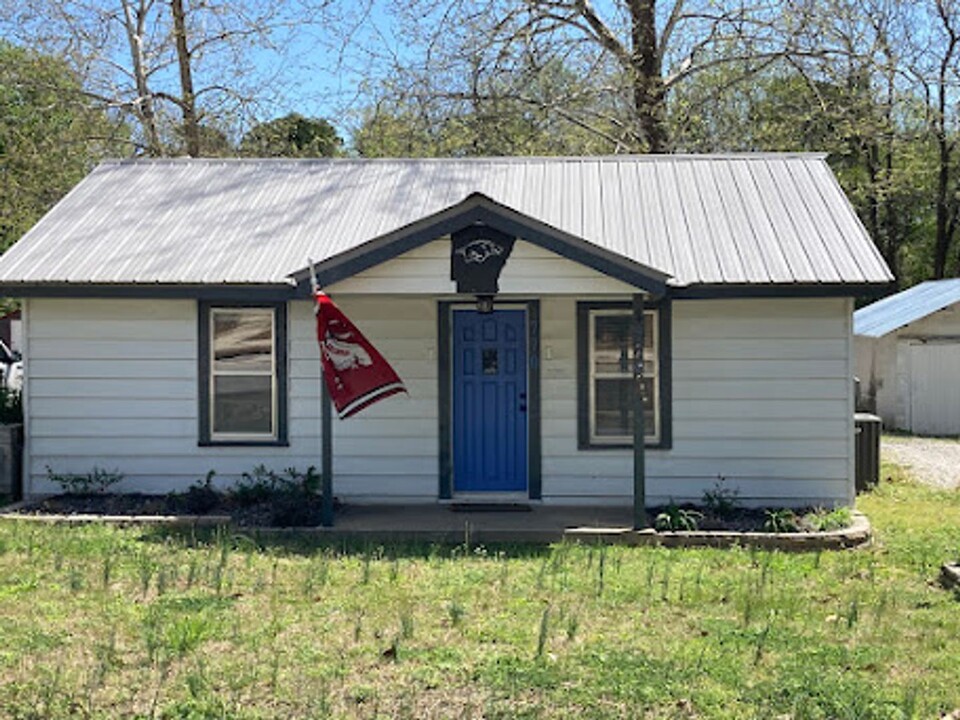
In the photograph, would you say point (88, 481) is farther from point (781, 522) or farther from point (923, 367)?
point (923, 367)

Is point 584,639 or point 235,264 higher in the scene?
point 235,264

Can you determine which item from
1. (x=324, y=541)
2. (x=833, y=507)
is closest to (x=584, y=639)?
(x=324, y=541)

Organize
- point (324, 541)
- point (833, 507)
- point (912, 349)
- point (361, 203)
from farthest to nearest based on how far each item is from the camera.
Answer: point (912, 349)
point (361, 203)
point (833, 507)
point (324, 541)

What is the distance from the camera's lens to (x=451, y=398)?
12.1 metres

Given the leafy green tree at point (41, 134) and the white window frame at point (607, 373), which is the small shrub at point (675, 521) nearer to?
the white window frame at point (607, 373)

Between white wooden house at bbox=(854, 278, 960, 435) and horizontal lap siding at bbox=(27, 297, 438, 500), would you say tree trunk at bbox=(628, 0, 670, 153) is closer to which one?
white wooden house at bbox=(854, 278, 960, 435)

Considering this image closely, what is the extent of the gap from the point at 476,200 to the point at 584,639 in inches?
183

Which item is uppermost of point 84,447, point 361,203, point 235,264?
point 361,203

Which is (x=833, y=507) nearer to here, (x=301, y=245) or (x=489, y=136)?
(x=301, y=245)

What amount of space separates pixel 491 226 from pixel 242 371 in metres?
3.48

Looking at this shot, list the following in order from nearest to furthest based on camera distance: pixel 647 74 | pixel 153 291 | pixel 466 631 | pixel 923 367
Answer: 1. pixel 466 631
2. pixel 153 291
3. pixel 923 367
4. pixel 647 74

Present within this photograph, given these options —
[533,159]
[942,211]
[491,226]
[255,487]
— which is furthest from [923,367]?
[942,211]

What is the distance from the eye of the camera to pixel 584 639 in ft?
22.8

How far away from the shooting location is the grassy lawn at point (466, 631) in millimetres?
5758
